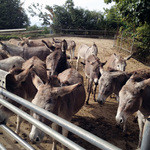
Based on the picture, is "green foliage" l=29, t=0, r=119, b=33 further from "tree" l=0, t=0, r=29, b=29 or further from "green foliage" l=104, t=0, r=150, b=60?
"green foliage" l=104, t=0, r=150, b=60

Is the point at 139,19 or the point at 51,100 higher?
the point at 139,19

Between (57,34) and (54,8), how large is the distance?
6260mm

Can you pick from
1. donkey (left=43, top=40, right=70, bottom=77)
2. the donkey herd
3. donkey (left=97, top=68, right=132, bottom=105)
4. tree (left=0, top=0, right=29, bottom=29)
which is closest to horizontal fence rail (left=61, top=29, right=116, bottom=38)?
tree (left=0, top=0, right=29, bottom=29)

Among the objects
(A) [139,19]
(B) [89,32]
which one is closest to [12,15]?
(B) [89,32]

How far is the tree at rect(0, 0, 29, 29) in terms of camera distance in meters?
25.2

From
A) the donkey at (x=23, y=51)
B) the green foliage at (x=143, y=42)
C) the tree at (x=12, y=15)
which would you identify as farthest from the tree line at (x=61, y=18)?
the donkey at (x=23, y=51)

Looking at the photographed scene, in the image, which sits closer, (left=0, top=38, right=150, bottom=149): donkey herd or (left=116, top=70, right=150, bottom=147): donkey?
(left=0, top=38, right=150, bottom=149): donkey herd

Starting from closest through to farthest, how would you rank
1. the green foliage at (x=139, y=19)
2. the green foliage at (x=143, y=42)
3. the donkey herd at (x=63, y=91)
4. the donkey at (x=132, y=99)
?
the donkey herd at (x=63, y=91)
the donkey at (x=132, y=99)
the green foliage at (x=139, y=19)
the green foliage at (x=143, y=42)

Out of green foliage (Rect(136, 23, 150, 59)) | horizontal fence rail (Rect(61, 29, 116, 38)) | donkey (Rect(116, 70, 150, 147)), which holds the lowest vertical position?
donkey (Rect(116, 70, 150, 147))

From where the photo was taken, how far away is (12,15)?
86.9ft

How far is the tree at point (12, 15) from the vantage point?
82.6 ft

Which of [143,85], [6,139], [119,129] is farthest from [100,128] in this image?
[6,139]

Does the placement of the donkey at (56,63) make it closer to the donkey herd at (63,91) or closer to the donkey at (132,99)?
the donkey herd at (63,91)

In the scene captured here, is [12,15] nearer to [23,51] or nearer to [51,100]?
[23,51]
